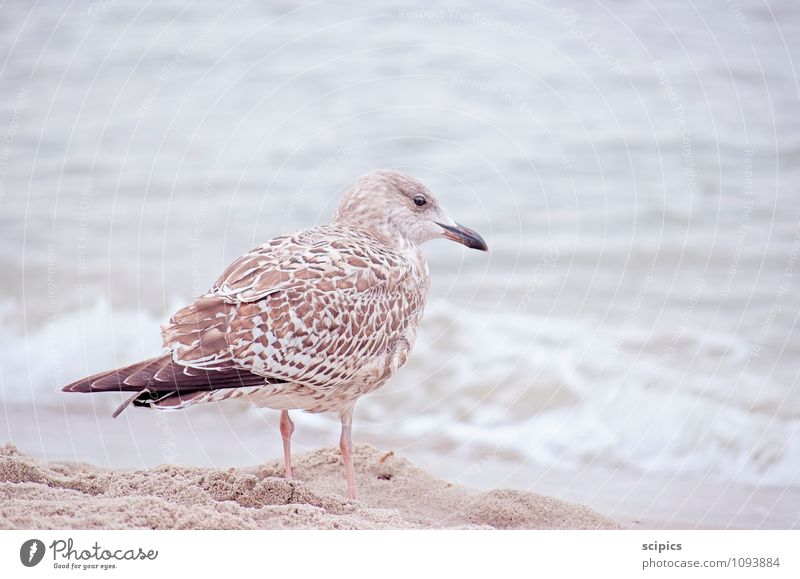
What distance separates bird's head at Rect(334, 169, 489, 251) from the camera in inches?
202

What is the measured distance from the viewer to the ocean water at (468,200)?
5969mm

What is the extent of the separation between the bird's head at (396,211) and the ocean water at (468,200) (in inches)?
53.9

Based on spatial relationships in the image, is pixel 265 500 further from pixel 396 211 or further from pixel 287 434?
pixel 396 211

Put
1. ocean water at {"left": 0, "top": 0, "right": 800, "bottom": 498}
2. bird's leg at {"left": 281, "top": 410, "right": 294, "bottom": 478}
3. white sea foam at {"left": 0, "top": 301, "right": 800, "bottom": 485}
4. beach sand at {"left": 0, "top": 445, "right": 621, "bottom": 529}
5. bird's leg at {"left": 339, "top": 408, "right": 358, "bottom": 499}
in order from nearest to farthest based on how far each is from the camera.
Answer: beach sand at {"left": 0, "top": 445, "right": 621, "bottom": 529}
bird's leg at {"left": 339, "top": 408, "right": 358, "bottom": 499}
bird's leg at {"left": 281, "top": 410, "right": 294, "bottom": 478}
white sea foam at {"left": 0, "top": 301, "right": 800, "bottom": 485}
ocean water at {"left": 0, "top": 0, "right": 800, "bottom": 498}

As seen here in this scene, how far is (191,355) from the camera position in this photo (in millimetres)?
4250

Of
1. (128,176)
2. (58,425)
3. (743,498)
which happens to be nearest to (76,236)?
(128,176)

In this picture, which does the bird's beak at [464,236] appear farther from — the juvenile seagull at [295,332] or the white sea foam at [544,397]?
the white sea foam at [544,397]

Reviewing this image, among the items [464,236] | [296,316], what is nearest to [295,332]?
[296,316]

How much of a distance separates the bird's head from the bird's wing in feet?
1.33

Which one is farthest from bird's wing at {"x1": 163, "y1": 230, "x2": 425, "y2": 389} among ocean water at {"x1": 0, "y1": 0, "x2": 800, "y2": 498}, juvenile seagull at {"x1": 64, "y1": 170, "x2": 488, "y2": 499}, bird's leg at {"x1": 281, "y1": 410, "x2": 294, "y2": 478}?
ocean water at {"x1": 0, "y1": 0, "x2": 800, "y2": 498}

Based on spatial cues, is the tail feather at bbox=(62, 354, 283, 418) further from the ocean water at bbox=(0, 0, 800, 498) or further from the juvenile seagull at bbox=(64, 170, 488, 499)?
the ocean water at bbox=(0, 0, 800, 498)

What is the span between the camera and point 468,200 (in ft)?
23.5

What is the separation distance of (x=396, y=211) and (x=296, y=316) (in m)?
0.97
